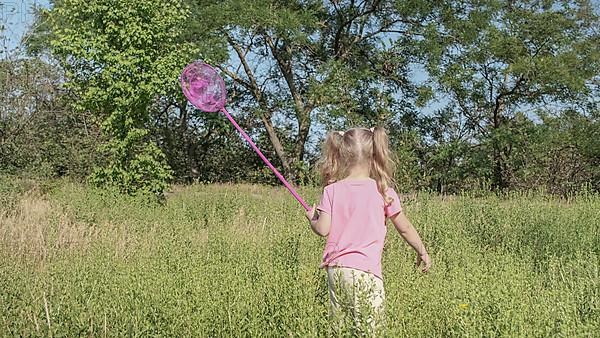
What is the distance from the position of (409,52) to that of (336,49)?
7.20 feet

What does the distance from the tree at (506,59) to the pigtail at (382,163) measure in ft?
50.3

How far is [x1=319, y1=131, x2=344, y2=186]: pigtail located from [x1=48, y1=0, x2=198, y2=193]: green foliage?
31.1ft

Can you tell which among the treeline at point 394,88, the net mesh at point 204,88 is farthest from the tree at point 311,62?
the net mesh at point 204,88

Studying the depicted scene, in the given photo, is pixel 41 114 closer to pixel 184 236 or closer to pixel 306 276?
pixel 184 236

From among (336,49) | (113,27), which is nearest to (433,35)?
(336,49)

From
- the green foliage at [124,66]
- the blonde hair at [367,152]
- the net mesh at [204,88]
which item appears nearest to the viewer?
the blonde hair at [367,152]

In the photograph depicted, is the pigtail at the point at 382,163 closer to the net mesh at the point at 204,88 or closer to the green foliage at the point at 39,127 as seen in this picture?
the net mesh at the point at 204,88

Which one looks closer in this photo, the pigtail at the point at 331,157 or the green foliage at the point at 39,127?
the pigtail at the point at 331,157

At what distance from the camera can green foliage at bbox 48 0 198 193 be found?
42.7ft

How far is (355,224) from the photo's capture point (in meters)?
3.92

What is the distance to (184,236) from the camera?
7203 mm

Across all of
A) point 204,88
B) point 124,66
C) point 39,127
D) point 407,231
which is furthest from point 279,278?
point 39,127

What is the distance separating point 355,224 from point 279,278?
1.22m

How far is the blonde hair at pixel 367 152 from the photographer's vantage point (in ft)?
13.2
